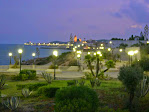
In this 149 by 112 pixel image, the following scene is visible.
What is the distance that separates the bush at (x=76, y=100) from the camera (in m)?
4.58

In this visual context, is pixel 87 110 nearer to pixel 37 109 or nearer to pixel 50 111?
pixel 50 111

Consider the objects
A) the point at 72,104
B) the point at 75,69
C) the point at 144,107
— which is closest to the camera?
the point at 72,104

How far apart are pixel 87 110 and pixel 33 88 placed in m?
6.34

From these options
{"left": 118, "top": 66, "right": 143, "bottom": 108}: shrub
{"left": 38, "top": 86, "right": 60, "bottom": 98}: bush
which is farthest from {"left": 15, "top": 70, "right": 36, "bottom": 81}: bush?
{"left": 118, "top": 66, "right": 143, "bottom": 108}: shrub

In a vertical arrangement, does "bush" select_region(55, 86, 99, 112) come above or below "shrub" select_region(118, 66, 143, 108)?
below

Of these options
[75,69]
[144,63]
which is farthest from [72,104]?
[75,69]

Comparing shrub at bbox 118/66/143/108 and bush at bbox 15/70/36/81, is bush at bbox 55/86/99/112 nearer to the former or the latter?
shrub at bbox 118/66/143/108

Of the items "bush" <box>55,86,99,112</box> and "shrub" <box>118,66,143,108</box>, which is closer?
"bush" <box>55,86,99,112</box>

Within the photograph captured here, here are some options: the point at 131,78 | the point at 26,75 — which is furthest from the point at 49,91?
the point at 26,75

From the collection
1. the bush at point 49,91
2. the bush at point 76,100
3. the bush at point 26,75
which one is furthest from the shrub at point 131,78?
the bush at point 26,75

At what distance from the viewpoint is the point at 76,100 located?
4.69 metres

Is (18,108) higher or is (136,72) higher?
(136,72)

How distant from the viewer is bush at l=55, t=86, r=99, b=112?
4582 millimetres

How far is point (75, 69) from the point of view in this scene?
76.6ft
